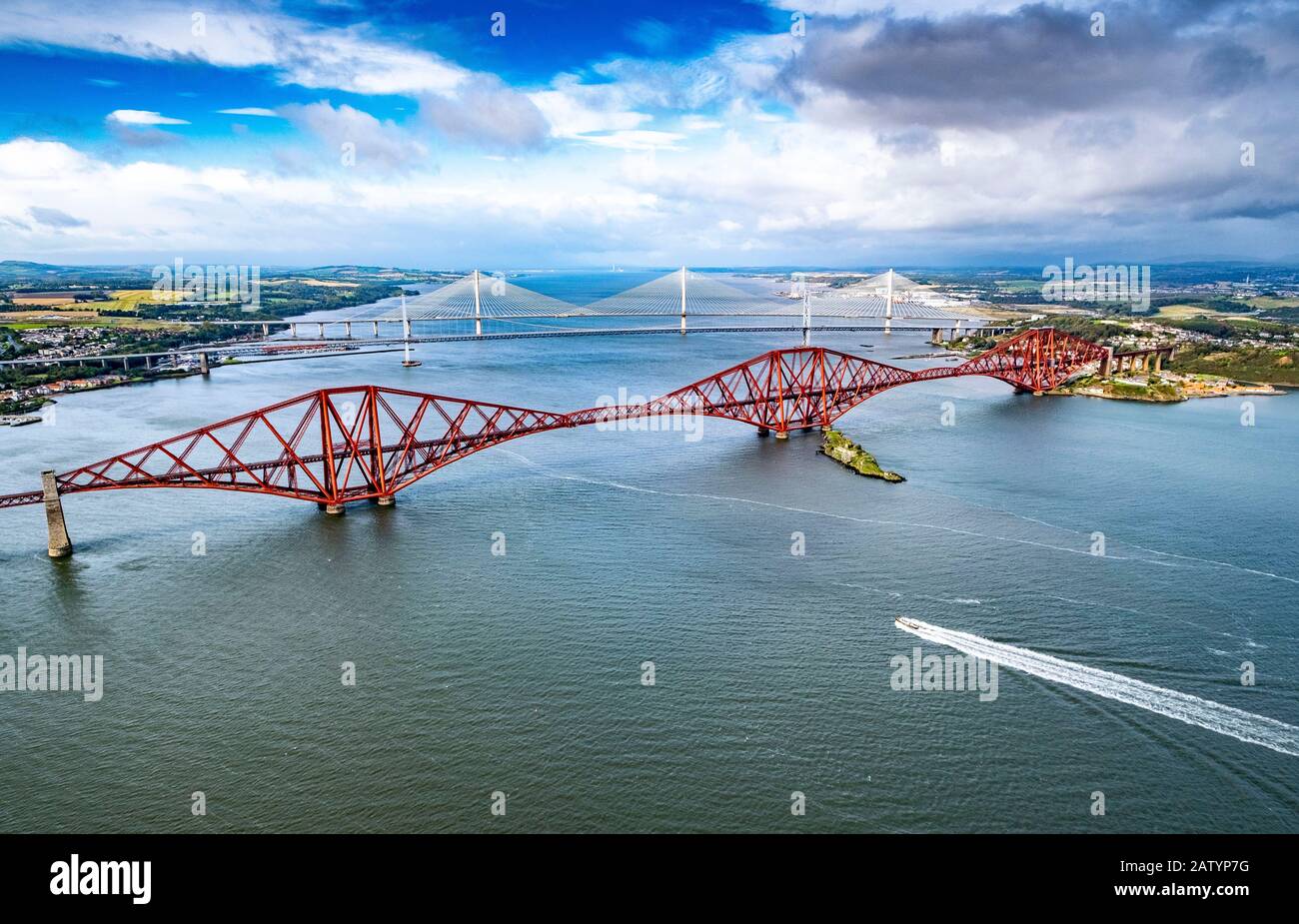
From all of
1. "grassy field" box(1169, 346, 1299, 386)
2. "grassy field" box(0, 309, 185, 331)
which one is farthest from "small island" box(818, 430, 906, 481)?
"grassy field" box(0, 309, 185, 331)

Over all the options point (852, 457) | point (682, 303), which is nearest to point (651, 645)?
Answer: point (852, 457)

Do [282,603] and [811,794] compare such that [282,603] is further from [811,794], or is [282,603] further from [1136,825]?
[1136,825]

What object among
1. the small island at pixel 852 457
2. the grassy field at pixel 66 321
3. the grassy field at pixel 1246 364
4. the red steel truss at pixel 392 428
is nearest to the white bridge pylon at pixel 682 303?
the grassy field at pixel 66 321

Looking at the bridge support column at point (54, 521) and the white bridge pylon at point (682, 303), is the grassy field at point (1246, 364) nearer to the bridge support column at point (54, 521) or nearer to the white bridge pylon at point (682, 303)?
the white bridge pylon at point (682, 303)

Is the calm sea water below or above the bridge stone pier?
below

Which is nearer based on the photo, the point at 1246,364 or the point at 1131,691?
the point at 1131,691

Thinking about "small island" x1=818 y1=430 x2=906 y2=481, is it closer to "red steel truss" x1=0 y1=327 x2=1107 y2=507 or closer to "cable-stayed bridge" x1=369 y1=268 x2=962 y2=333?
"red steel truss" x1=0 y1=327 x2=1107 y2=507

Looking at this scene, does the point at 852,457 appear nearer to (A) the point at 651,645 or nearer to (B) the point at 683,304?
(A) the point at 651,645

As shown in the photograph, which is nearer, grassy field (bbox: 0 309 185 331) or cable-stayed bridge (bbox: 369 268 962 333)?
grassy field (bbox: 0 309 185 331)

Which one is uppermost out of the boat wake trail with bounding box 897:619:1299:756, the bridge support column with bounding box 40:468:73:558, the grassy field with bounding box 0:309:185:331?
the grassy field with bounding box 0:309:185:331
